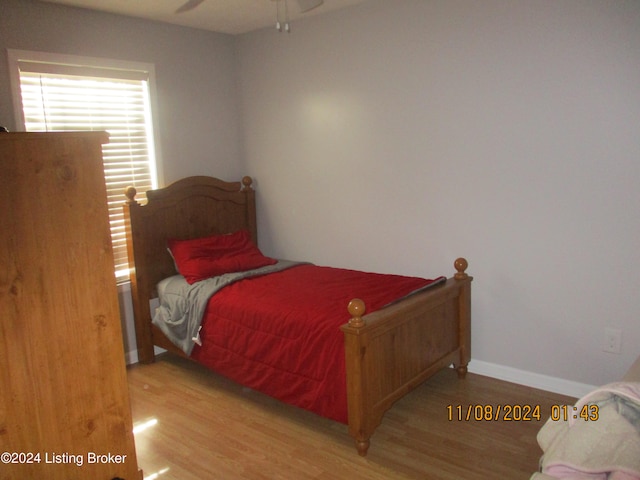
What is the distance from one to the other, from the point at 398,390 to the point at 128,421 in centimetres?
144

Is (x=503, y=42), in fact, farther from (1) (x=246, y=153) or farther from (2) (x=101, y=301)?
(2) (x=101, y=301)

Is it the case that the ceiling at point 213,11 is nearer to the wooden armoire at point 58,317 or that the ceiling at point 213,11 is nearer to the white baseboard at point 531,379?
the wooden armoire at point 58,317

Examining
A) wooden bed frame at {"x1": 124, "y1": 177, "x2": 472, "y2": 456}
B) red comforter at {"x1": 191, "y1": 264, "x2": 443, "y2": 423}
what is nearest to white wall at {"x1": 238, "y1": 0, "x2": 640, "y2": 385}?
wooden bed frame at {"x1": 124, "y1": 177, "x2": 472, "y2": 456}

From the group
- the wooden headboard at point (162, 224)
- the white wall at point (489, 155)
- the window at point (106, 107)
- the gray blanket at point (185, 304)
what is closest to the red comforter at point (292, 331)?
the gray blanket at point (185, 304)

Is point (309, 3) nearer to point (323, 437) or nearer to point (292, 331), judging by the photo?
Answer: point (292, 331)

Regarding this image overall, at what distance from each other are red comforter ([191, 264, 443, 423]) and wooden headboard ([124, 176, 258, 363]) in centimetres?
60

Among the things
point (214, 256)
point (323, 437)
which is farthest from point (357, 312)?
point (214, 256)

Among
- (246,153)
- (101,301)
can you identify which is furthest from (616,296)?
(246,153)

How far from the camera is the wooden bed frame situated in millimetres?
2486

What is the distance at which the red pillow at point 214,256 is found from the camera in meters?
3.58

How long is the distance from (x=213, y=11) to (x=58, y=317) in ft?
8.77

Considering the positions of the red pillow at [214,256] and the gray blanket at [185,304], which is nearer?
the gray blanket at [185,304]

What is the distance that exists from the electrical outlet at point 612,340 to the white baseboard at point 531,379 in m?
0.24

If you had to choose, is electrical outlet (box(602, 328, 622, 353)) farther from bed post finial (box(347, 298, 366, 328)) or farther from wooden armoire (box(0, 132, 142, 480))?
wooden armoire (box(0, 132, 142, 480))
